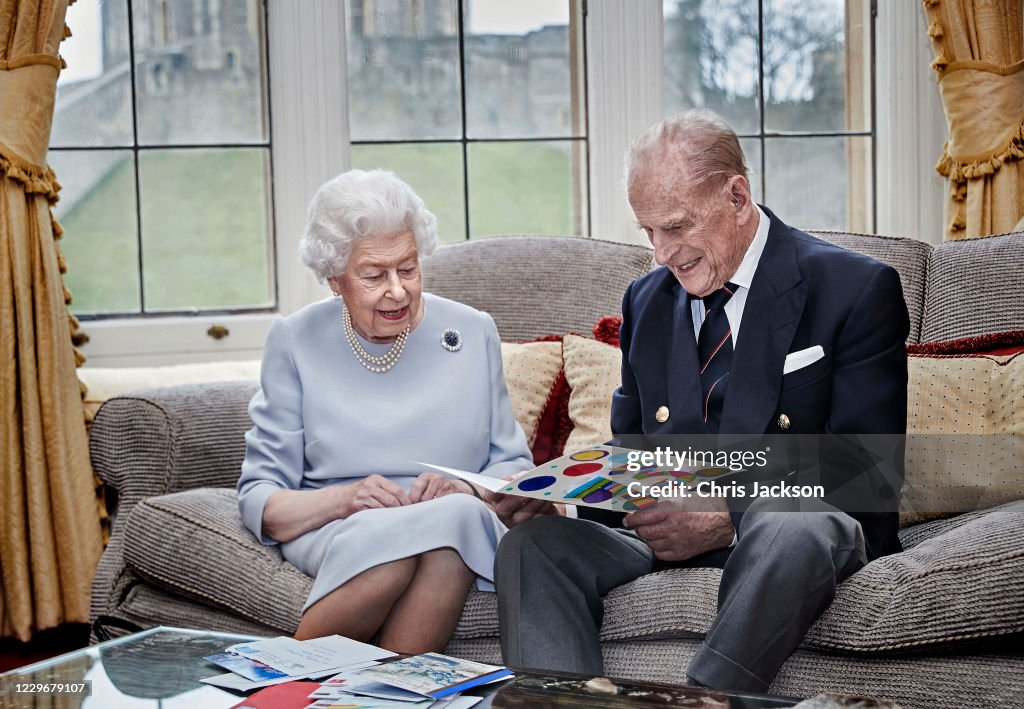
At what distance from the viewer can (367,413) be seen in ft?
6.72

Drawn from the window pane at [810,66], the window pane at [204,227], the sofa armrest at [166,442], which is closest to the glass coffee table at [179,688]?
the sofa armrest at [166,442]

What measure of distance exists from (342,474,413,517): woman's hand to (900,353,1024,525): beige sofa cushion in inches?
36.6

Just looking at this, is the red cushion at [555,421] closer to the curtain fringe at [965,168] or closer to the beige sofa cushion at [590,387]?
the beige sofa cushion at [590,387]

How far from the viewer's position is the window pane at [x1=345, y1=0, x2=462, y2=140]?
323 cm

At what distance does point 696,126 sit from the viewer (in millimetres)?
1766

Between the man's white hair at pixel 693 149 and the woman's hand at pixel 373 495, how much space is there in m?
0.67

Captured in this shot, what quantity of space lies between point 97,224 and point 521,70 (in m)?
1.36

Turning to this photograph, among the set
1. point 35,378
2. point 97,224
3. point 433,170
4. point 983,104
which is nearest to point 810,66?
point 983,104

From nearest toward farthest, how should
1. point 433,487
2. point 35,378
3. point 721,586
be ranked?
point 721,586
point 433,487
point 35,378

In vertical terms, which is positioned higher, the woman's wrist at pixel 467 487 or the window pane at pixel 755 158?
the window pane at pixel 755 158

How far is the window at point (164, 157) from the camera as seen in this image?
10.3 feet

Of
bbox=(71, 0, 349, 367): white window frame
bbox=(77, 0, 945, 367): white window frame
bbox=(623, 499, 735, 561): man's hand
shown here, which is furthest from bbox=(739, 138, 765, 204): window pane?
bbox=(623, 499, 735, 561): man's hand

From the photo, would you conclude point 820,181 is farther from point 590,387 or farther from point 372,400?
point 372,400

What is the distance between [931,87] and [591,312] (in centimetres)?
146
